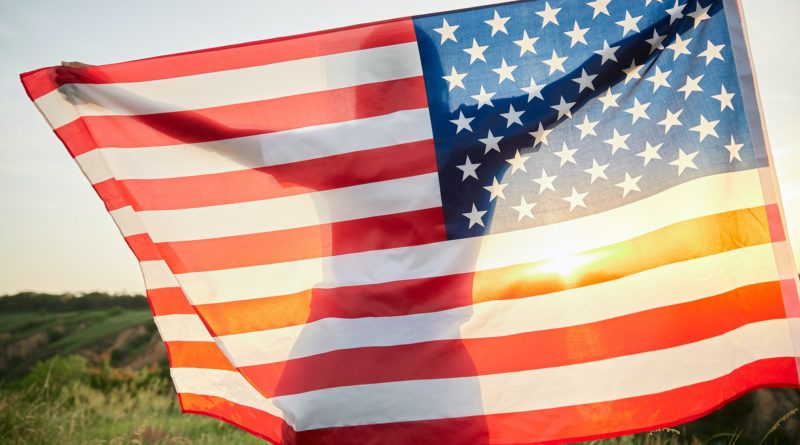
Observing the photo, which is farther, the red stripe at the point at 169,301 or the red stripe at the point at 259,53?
the red stripe at the point at 169,301

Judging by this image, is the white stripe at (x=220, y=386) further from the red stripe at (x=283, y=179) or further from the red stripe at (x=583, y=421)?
the red stripe at (x=283, y=179)

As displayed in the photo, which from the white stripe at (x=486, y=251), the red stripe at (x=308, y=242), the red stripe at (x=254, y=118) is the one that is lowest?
the white stripe at (x=486, y=251)

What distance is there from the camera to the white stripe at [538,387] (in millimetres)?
3143

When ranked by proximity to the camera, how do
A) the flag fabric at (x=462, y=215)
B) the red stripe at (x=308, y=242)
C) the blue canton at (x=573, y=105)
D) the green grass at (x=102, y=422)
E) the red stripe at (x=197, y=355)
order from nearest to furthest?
the flag fabric at (x=462, y=215)
the blue canton at (x=573, y=105)
the red stripe at (x=308, y=242)
the red stripe at (x=197, y=355)
the green grass at (x=102, y=422)

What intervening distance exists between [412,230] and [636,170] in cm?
139

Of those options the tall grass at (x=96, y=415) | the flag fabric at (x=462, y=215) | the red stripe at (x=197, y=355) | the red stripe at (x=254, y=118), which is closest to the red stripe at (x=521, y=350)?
the flag fabric at (x=462, y=215)

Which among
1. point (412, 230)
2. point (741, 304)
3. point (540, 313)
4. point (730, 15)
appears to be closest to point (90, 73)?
point (412, 230)

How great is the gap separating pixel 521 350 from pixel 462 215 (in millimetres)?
880

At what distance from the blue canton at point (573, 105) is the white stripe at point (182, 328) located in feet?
5.93

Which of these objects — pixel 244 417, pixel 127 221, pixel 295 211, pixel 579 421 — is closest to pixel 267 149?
pixel 295 211

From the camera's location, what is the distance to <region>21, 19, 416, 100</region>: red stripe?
3.57 meters

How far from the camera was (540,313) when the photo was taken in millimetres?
3348

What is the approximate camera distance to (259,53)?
11.8 ft

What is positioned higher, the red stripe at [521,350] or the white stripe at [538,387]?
the red stripe at [521,350]
